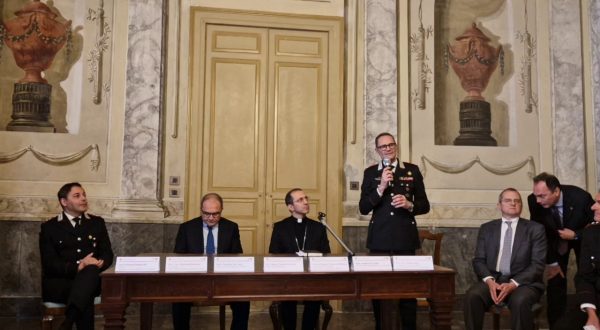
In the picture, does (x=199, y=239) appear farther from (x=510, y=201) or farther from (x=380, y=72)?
(x=380, y=72)

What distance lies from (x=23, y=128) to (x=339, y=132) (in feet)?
11.2

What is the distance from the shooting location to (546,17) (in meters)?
7.29

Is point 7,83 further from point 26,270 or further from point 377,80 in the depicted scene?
point 377,80

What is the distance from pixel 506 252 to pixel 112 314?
288cm

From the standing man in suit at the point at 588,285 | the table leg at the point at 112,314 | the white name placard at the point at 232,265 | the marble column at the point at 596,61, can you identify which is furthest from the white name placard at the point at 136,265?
the marble column at the point at 596,61

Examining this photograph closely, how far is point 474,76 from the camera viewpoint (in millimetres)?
7180

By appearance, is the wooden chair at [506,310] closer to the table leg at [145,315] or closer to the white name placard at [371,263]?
the white name placard at [371,263]

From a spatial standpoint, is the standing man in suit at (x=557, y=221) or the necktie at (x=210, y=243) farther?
the standing man in suit at (x=557, y=221)

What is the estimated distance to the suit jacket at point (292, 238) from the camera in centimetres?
491

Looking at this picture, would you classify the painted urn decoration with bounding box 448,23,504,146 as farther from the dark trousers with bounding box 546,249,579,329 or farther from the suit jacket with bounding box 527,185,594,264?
the dark trousers with bounding box 546,249,579,329

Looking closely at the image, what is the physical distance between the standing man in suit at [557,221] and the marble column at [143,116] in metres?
3.73

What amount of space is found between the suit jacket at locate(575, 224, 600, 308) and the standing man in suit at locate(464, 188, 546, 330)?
10.7 inches

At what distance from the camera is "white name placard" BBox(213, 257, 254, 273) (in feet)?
11.7

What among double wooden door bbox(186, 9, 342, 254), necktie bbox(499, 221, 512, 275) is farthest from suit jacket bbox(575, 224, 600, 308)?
double wooden door bbox(186, 9, 342, 254)
